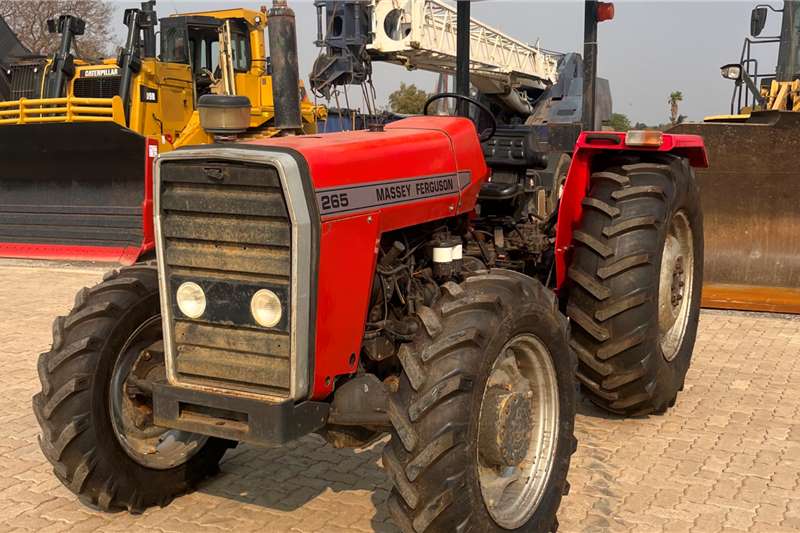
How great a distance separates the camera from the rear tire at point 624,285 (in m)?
4.07

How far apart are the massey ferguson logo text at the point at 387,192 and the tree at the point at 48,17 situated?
83.5ft

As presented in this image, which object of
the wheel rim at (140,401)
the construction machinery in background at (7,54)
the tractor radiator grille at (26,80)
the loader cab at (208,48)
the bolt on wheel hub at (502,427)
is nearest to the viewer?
the bolt on wheel hub at (502,427)

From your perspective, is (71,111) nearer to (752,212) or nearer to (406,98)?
(752,212)

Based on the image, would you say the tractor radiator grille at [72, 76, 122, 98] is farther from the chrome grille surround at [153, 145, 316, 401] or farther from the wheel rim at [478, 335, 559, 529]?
the wheel rim at [478, 335, 559, 529]

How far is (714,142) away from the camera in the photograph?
279 inches

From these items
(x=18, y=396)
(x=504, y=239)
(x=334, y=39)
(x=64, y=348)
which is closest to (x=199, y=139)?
(x=334, y=39)

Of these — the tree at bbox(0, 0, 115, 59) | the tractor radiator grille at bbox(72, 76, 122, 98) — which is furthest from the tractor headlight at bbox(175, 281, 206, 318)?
the tree at bbox(0, 0, 115, 59)

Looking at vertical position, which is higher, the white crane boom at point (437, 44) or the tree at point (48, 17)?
the tree at point (48, 17)

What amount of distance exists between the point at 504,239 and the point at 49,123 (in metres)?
7.90

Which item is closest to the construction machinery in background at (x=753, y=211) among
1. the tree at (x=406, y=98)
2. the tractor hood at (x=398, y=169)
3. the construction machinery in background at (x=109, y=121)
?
the tractor hood at (x=398, y=169)

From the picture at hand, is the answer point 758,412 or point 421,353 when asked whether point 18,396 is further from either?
point 758,412

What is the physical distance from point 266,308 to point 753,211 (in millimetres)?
5469

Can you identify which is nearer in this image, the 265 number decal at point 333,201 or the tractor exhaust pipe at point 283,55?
the 265 number decal at point 333,201

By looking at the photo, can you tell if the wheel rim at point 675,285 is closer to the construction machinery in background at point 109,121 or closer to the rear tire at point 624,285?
the rear tire at point 624,285
